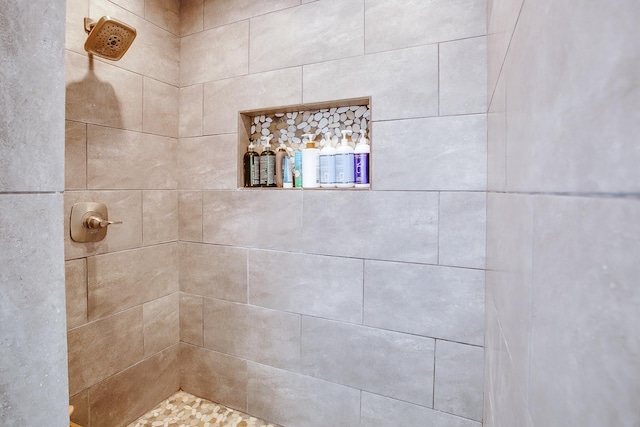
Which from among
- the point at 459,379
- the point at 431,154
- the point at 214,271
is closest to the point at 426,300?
the point at 459,379

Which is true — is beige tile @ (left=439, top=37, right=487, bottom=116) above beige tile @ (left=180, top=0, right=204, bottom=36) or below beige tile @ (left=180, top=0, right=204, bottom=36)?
below

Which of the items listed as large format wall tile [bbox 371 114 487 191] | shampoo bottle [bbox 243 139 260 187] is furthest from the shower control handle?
large format wall tile [bbox 371 114 487 191]

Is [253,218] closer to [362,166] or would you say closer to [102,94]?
[362,166]

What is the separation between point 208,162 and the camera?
1.80 meters

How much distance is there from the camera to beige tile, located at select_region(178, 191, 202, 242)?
184 centimetres

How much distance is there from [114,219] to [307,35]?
1.27 metres

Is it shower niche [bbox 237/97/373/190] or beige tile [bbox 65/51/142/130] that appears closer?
beige tile [bbox 65/51/142/130]

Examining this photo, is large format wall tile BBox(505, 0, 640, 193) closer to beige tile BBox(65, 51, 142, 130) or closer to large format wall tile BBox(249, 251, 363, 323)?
large format wall tile BBox(249, 251, 363, 323)

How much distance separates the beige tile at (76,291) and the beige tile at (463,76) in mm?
1665

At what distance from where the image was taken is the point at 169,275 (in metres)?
1.86

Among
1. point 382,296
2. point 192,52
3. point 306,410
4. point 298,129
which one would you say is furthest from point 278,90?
point 306,410

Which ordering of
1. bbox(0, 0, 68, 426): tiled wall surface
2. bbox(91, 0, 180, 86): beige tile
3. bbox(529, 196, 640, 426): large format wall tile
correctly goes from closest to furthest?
bbox(529, 196, 640, 426): large format wall tile < bbox(0, 0, 68, 426): tiled wall surface < bbox(91, 0, 180, 86): beige tile

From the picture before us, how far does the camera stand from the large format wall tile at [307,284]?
4.83 ft

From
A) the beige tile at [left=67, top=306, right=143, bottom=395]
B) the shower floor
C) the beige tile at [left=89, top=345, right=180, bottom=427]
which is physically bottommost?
the shower floor
